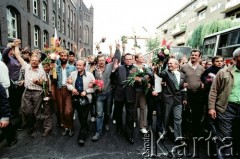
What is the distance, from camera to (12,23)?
14.9 meters

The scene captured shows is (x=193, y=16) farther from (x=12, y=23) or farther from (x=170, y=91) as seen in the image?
(x=170, y=91)

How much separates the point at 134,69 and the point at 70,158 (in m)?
2.30

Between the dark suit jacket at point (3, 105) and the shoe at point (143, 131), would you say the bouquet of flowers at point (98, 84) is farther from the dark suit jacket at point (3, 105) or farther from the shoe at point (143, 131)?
the dark suit jacket at point (3, 105)

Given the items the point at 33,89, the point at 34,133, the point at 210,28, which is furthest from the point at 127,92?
the point at 210,28

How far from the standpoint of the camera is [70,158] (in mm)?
3686

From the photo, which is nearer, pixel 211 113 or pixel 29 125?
pixel 211 113

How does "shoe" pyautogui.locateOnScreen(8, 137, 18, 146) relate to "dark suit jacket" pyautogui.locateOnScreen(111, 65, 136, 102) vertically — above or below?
below

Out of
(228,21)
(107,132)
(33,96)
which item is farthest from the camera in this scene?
(228,21)

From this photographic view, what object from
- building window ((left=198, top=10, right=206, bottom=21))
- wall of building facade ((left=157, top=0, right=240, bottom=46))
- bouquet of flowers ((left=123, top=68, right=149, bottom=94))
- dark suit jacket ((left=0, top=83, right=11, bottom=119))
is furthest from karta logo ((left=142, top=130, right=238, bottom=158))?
building window ((left=198, top=10, right=206, bottom=21))

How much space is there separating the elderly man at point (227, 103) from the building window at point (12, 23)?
49.0 ft

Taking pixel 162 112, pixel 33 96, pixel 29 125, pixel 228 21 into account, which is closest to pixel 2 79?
pixel 33 96

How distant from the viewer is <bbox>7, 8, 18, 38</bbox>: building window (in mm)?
14234

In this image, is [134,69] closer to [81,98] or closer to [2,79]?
[81,98]

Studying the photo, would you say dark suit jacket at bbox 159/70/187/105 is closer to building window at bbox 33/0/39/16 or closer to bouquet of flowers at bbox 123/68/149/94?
bouquet of flowers at bbox 123/68/149/94
